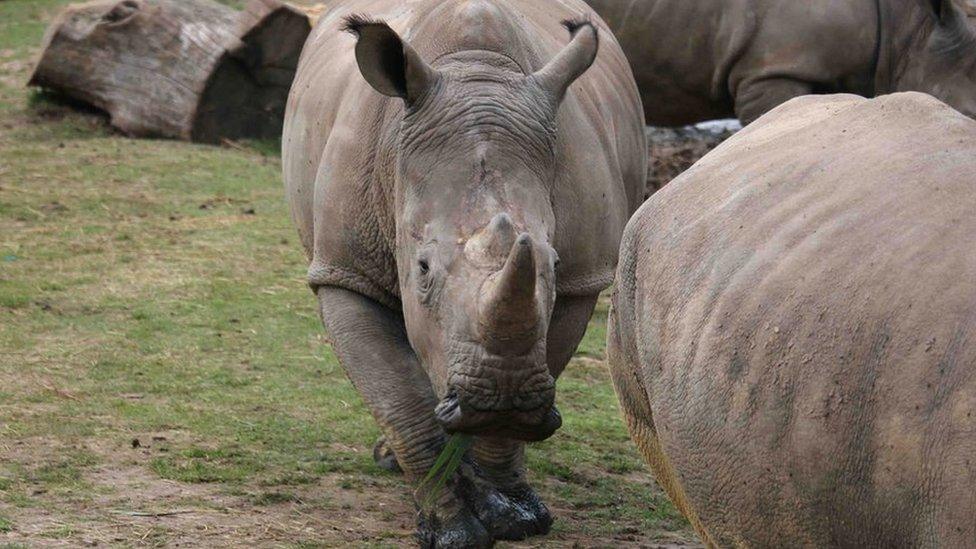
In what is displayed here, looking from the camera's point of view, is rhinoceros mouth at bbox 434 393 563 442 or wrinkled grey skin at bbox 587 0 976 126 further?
wrinkled grey skin at bbox 587 0 976 126

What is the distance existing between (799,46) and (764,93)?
309 millimetres

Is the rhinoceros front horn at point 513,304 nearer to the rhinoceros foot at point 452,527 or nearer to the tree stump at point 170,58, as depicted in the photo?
the rhinoceros foot at point 452,527

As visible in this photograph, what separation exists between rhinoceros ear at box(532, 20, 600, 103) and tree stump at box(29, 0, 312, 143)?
6.61m

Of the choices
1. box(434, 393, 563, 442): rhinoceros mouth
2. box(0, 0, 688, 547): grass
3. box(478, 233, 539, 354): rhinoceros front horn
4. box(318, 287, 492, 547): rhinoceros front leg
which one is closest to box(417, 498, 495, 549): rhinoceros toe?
box(318, 287, 492, 547): rhinoceros front leg

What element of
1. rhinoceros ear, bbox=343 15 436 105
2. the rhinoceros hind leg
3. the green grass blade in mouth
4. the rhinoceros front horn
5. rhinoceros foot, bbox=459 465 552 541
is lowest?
the rhinoceros hind leg

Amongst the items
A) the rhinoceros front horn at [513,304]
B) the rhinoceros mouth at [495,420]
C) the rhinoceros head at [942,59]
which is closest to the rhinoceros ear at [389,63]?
the rhinoceros front horn at [513,304]

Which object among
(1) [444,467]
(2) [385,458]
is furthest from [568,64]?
(2) [385,458]

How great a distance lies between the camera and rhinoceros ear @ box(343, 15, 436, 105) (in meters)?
4.36

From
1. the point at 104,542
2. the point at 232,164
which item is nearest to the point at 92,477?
the point at 104,542

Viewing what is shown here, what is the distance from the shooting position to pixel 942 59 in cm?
836

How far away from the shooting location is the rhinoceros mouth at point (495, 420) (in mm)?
3936

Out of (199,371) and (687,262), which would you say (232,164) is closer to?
(199,371)

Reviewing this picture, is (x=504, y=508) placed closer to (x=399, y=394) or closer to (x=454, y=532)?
(x=454, y=532)

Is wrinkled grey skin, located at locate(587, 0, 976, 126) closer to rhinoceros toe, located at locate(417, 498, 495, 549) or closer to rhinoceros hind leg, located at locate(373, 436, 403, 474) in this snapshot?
rhinoceros hind leg, located at locate(373, 436, 403, 474)
